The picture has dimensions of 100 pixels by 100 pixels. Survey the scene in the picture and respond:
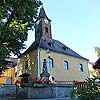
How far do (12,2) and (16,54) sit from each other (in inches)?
207

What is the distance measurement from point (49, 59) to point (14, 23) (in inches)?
443

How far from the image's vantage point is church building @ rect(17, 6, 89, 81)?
85.7 feet

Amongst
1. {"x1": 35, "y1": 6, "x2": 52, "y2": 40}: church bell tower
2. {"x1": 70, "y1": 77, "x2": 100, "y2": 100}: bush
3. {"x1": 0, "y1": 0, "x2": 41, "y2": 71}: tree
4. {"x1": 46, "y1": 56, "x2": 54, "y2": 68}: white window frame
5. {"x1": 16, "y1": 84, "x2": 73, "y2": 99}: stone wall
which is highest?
{"x1": 35, "y1": 6, "x2": 52, "y2": 40}: church bell tower

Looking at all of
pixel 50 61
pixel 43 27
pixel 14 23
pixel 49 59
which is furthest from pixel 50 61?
pixel 14 23

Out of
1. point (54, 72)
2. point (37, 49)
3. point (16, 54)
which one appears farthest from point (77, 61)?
point (16, 54)

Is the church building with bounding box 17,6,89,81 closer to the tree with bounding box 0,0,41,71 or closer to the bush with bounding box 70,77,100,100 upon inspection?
the tree with bounding box 0,0,41,71

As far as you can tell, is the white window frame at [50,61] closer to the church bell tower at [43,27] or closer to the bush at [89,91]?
the church bell tower at [43,27]

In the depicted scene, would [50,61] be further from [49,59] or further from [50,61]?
[49,59]

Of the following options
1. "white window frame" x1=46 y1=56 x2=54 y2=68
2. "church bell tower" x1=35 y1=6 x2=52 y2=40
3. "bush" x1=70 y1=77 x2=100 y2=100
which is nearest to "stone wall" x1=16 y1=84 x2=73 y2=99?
"bush" x1=70 y1=77 x2=100 y2=100

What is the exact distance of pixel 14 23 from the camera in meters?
16.6

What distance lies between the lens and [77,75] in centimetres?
2981

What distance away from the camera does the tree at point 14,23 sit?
16.0 meters

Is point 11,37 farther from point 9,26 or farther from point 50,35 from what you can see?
point 50,35

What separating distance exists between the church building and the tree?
5823 millimetres
